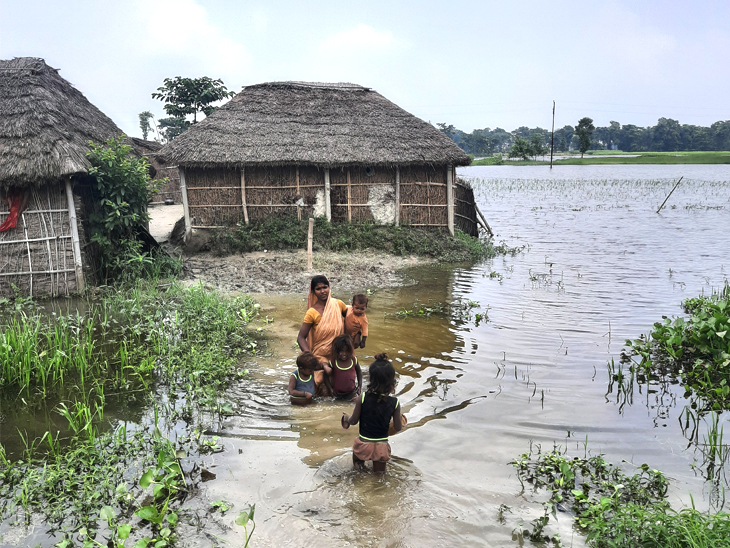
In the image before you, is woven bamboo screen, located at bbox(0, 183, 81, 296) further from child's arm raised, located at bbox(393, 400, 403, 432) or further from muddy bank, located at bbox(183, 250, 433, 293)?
child's arm raised, located at bbox(393, 400, 403, 432)

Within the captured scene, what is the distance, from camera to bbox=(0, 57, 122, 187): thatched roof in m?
8.88

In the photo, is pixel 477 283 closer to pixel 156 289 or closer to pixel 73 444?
pixel 156 289

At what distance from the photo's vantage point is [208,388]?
16.8 ft

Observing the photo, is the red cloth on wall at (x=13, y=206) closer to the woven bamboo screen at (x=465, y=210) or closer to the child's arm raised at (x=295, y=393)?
the child's arm raised at (x=295, y=393)

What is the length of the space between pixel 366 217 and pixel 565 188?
2585 cm

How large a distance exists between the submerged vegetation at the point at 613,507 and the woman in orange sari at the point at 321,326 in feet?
6.21

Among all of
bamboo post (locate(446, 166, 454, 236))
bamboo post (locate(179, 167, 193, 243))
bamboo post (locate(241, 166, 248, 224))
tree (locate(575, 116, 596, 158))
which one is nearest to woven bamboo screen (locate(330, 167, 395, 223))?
bamboo post (locate(446, 166, 454, 236))

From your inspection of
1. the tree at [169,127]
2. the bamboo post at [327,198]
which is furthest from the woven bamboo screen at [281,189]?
the tree at [169,127]

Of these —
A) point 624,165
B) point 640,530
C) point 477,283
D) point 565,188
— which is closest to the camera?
point 640,530

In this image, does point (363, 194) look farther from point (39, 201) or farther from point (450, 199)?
point (39, 201)

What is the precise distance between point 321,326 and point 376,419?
1.45 meters

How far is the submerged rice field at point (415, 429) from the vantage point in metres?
3.40

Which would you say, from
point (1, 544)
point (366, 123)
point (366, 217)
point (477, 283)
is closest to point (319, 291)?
point (1, 544)

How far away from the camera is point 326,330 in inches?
200
